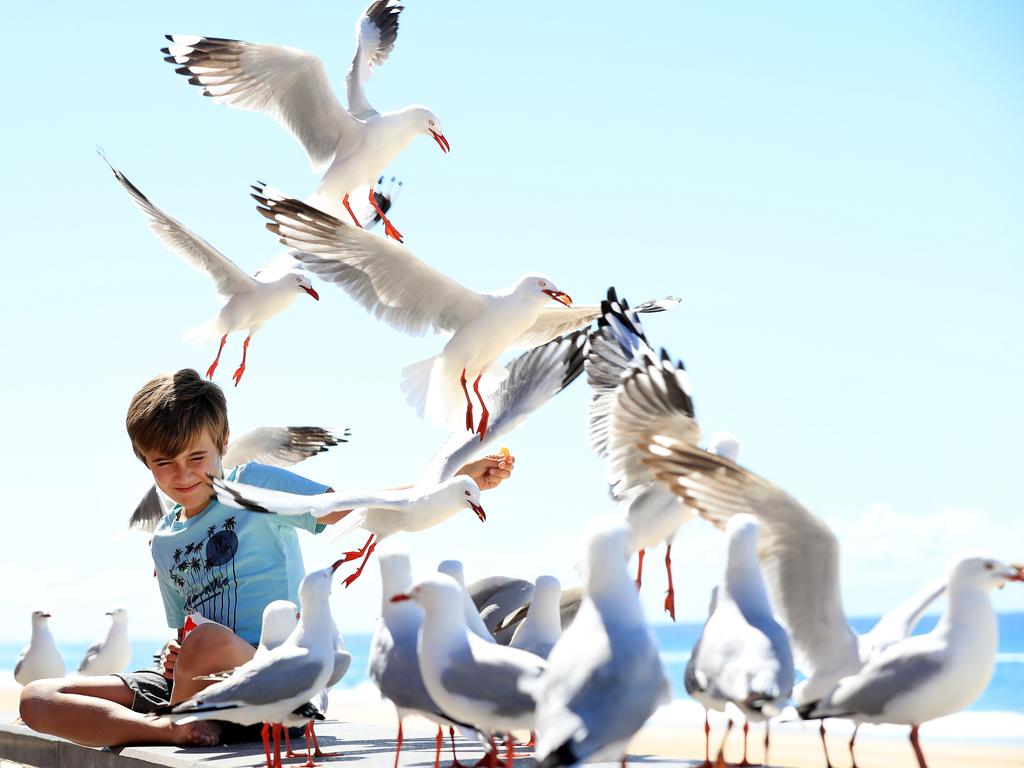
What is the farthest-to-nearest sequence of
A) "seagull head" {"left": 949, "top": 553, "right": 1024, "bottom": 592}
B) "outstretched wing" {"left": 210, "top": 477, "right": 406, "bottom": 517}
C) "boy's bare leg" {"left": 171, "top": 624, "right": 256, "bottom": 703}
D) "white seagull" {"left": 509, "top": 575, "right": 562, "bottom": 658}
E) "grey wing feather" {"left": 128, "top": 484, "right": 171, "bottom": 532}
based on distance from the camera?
"grey wing feather" {"left": 128, "top": 484, "right": 171, "bottom": 532}
"boy's bare leg" {"left": 171, "top": 624, "right": 256, "bottom": 703}
"white seagull" {"left": 509, "top": 575, "right": 562, "bottom": 658}
"outstretched wing" {"left": 210, "top": 477, "right": 406, "bottom": 517}
"seagull head" {"left": 949, "top": 553, "right": 1024, "bottom": 592}

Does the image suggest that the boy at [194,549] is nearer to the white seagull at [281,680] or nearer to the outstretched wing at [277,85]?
the white seagull at [281,680]

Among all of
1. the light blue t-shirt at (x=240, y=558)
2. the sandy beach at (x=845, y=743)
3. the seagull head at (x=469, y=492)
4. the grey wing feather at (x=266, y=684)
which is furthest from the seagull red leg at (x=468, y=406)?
the sandy beach at (x=845, y=743)

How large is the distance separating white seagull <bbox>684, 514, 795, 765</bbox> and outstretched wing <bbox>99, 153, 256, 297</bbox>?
12.7 feet

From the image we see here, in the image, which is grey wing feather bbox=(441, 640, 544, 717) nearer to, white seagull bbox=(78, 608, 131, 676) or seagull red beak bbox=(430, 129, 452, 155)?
seagull red beak bbox=(430, 129, 452, 155)

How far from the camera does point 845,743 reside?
9664 millimetres

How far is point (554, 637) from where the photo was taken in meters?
3.32

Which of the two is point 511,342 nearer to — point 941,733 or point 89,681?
point 89,681

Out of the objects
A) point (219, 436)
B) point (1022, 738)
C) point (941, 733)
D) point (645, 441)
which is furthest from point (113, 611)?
point (1022, 738)

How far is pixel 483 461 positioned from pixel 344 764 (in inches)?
42.3

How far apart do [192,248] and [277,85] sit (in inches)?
34.1

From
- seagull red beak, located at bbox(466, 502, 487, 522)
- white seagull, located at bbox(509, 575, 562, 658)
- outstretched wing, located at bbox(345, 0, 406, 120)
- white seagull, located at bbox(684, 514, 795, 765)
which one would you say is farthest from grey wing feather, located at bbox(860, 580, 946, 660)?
outstretched wing, located at bbox(345, 0, 406, 120)

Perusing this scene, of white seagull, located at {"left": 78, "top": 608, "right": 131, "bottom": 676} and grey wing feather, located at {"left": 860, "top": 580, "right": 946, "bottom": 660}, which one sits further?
white seagull, located at {"left": 78, "top": 608, "right": 131, "bottom": 676}

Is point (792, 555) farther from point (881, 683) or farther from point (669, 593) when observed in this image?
point (669, 593)

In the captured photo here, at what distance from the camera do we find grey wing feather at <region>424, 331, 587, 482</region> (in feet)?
14.1
